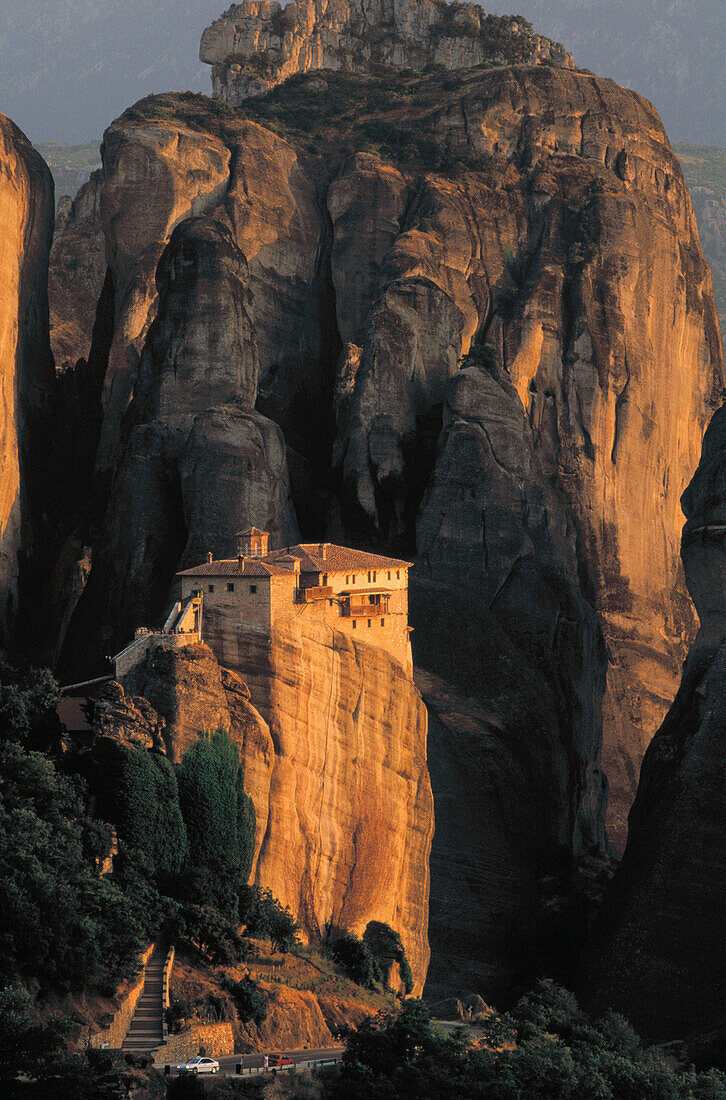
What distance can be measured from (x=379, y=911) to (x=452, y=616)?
1808 centimetres

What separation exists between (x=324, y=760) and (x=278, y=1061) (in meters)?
15.8

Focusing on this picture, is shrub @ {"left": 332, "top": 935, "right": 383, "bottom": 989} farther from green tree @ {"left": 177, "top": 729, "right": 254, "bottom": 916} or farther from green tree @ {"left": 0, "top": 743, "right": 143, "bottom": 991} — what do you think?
green tree @ {"left": 0, "top": 743, "right": 143, "bottom": 991}

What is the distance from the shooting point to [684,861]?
259 feet

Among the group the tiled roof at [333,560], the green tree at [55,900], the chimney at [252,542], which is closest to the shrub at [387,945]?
the tiled roof at [333,560]

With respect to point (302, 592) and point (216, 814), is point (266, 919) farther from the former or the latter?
point (302, 592)

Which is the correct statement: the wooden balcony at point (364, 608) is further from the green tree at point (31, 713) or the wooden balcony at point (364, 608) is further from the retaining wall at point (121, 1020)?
the retaining wall at point (121, 1020)

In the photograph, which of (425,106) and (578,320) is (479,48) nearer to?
(425,106)

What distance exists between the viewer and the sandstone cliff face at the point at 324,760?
6725 centimetres

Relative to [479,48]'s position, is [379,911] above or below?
below

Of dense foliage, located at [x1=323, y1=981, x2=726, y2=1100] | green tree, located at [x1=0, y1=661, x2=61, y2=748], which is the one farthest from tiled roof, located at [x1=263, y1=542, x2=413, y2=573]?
dense foliage, located at [x1=323, y1=981, x2=726, y2=1100]

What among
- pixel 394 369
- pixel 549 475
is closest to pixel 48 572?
pixel 394 369

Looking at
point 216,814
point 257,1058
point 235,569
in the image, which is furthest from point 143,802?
point 235,569

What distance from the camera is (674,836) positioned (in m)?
79.8

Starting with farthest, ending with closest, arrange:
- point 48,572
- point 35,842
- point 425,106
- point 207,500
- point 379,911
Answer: point 425,106 < point 48,572 < point 207,500 < point 379,911 < point 35,842
